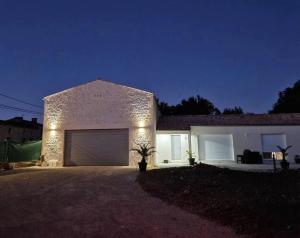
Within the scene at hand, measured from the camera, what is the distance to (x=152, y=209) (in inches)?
244

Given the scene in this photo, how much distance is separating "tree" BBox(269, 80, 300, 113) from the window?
2509 cm

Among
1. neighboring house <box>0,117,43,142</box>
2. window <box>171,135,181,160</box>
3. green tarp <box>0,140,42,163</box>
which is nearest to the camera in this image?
green tarp <box>0,140,42,163</box>

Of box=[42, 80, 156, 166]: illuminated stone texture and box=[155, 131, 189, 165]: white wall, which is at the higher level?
→ box=[42, 80, 156, 166]: illuminated stone texture

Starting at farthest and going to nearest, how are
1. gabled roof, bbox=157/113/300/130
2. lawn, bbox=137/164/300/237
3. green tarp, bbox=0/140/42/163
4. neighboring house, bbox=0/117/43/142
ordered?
neighboring house, bbox=0/117/43/142, gabled roof, bbox=157/113/300/130, green tarp, bbox=0/140/42/163, lawn, bbox=137/164/300/237

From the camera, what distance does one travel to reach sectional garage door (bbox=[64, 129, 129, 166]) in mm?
17031

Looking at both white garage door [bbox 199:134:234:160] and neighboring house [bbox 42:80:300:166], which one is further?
white garage door [bbox 199:134:234:160]

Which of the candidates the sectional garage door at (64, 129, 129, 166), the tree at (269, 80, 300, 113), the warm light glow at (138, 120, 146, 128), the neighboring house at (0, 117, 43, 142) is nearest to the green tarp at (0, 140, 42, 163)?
the sectional garage door at (64, 129, 129, 166)

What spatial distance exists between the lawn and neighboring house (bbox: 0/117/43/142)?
27076mm

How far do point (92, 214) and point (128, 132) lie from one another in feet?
37.4

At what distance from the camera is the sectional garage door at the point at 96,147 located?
1703cm

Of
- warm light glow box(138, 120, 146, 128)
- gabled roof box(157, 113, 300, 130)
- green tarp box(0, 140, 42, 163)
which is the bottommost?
green tarp box(0, 140, 42, 163)

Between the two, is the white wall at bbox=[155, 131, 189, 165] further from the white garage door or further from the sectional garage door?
the sectional garage door

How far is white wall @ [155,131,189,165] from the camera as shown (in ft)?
62.2

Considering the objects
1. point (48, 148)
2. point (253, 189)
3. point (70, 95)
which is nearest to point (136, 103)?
point (70, 95)
